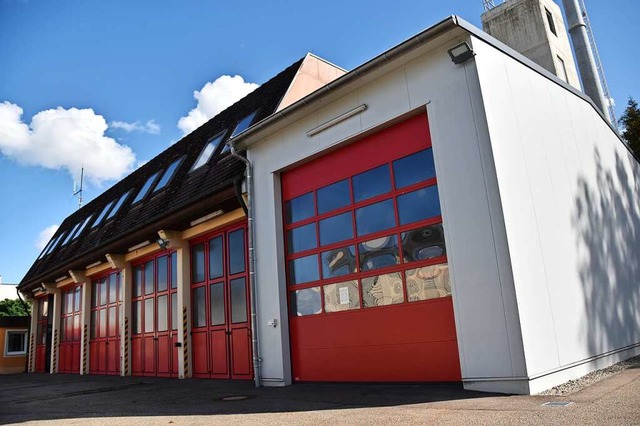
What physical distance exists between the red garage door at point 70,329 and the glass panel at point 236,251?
1090 centimetres

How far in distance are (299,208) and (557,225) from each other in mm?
4512

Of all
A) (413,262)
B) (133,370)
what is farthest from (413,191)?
(133,370)

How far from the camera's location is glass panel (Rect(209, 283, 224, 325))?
39.3 ft

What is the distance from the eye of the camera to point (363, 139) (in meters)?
8.52

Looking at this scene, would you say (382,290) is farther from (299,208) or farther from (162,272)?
(162,272)

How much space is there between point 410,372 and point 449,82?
14.0ft

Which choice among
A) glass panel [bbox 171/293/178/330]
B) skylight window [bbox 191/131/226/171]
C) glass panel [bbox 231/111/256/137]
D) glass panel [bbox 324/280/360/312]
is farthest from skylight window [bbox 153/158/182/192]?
glass panel [bbox 324/280/360/312]

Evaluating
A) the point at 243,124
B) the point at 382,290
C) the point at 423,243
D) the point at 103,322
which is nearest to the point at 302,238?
the point at 382,290

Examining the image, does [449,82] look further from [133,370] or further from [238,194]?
[133,370]

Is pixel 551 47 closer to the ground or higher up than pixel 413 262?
higher up

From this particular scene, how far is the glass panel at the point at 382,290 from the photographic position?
301 inches

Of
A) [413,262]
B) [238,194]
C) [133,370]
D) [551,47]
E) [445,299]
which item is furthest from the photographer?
[551,47]

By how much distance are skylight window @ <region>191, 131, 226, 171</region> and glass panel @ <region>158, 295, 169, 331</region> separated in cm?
390

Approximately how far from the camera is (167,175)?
51.4ft
